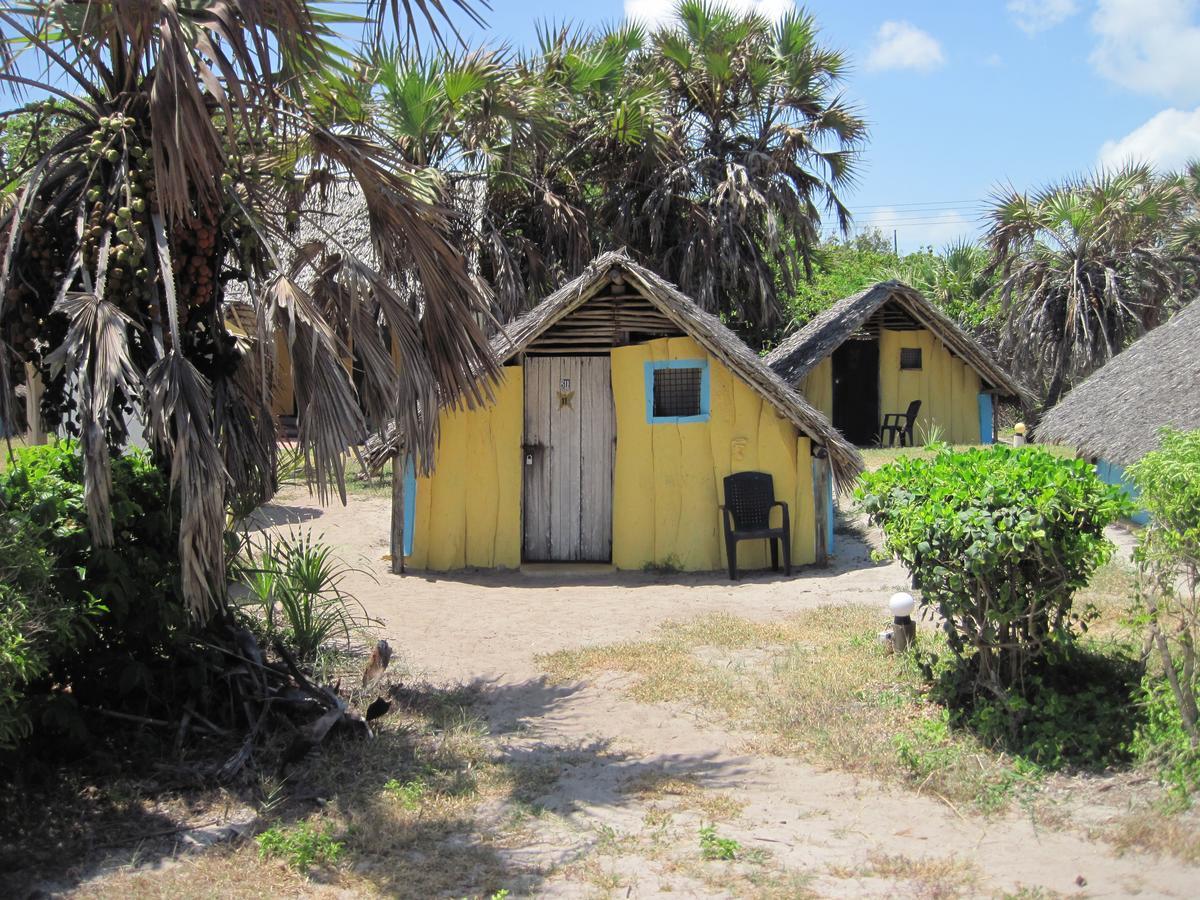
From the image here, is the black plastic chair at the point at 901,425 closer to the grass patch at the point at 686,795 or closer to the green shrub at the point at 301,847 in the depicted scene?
the grass patch at the point at 686,795

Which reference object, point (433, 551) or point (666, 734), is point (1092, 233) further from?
point (666, 734)

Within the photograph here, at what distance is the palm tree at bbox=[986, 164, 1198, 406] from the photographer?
755 inches

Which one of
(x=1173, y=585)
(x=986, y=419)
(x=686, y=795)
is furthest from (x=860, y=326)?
(x=686, y=795)

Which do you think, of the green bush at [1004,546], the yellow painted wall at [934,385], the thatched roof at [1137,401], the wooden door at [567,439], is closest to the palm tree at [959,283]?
the yellow painted wall at [934,385]

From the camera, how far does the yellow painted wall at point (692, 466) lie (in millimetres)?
11531

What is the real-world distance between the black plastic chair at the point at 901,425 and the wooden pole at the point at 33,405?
54.8 ft

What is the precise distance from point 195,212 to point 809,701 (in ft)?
15.3

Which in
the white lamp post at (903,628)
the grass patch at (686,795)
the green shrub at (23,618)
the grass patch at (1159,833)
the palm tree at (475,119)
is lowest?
the grass patch at (686,795)

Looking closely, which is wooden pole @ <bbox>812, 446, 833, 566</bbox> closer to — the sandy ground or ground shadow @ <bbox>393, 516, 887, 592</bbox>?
ground shadow @ <bbox>393, 516, 887, 592</bbox>

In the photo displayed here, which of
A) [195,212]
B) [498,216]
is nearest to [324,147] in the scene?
[195,212]

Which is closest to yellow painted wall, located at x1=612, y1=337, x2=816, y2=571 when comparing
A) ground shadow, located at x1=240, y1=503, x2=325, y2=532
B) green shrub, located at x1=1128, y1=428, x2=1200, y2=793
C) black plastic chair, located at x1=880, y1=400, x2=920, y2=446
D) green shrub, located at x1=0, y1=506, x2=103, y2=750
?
ground shadow, located at x1=240, y1=503, x2=325, y2=532

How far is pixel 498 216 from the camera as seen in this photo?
672 inches

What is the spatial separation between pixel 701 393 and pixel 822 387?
10.1 meters

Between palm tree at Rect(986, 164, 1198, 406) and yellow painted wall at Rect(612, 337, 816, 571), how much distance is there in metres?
10.2
